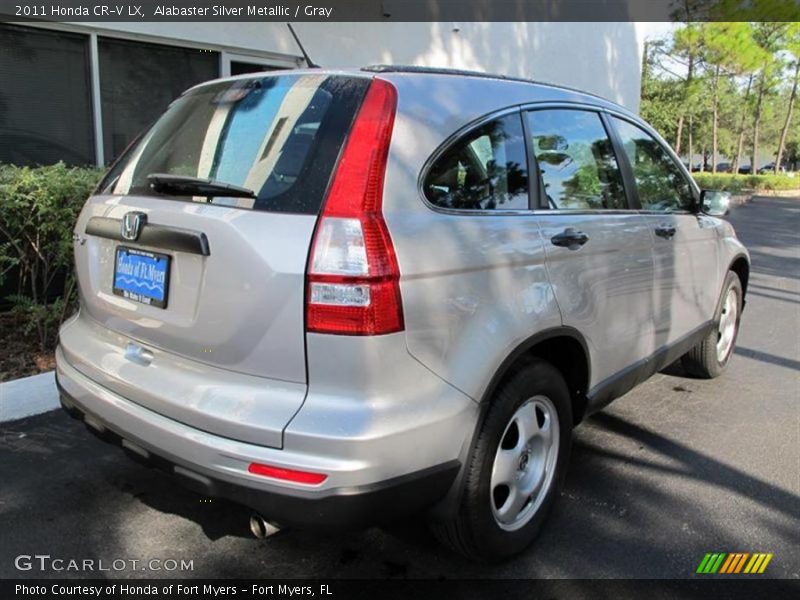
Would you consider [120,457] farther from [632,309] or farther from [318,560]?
[632,309]

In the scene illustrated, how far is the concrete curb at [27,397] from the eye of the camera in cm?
385

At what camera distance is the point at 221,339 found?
2.15m

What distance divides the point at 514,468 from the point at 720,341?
3.00m

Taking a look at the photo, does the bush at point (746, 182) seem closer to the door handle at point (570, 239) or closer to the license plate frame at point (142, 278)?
the door handle at point (570, 239)

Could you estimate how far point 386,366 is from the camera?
6.59 feet

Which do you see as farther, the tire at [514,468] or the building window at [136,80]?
the building window at [136,80]

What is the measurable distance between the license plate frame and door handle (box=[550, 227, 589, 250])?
145cm

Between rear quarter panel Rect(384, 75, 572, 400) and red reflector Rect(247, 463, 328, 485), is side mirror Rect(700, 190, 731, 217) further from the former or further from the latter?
red reflector Rect(247, 463, 328, 485)

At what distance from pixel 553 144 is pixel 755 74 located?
30.2 m

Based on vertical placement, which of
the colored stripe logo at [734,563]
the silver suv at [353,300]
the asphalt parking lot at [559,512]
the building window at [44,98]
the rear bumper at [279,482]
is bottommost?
the colored stripe logo at [734,563]

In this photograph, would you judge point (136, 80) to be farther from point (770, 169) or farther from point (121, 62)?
point (770, 169)

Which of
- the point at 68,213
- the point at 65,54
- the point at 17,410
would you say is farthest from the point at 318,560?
the point at 65,54

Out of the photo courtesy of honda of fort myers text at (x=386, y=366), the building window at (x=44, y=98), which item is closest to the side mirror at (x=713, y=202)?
the photo courtesy of honda of fort myers text at (x=386, y=366)

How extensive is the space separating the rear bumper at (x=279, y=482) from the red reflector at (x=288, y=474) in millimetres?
15
